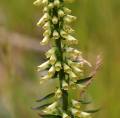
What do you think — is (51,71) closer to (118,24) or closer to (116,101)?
(116,101)

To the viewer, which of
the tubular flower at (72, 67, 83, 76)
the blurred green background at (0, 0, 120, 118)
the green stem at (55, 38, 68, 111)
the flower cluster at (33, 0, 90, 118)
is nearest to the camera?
the flower cluster at (33, 0, 90, 118)

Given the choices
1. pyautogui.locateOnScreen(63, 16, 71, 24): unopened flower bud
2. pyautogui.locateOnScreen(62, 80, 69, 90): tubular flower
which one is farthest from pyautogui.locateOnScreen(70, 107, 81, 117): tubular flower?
pyautogui.locateOnScreen(63, 16, 71, 24): unopened flower bud

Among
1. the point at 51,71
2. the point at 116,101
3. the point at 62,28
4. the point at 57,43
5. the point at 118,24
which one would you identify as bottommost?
the point at 116,101

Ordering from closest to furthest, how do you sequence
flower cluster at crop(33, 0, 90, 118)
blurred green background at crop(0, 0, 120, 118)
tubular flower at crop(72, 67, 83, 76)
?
flower cluster at crop(33, 0, 90, 118), tubular flower at crop(72, 67, 83, 76), blurred green background at crop(0, 0, 120, 118)

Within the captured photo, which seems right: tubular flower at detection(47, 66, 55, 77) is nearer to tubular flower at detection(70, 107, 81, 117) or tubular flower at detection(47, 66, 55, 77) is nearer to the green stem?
the green stem

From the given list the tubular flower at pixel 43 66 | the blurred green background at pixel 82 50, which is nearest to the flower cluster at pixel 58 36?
the tubular flower at pixel 43 66

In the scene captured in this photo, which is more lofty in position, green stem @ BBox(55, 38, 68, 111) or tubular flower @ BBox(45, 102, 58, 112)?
green stem @ BBox(55, 38, 68, 111)

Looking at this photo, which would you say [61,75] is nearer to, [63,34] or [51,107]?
[51,107]

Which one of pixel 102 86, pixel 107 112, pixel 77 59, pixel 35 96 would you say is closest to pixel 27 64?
pixel 35 96
